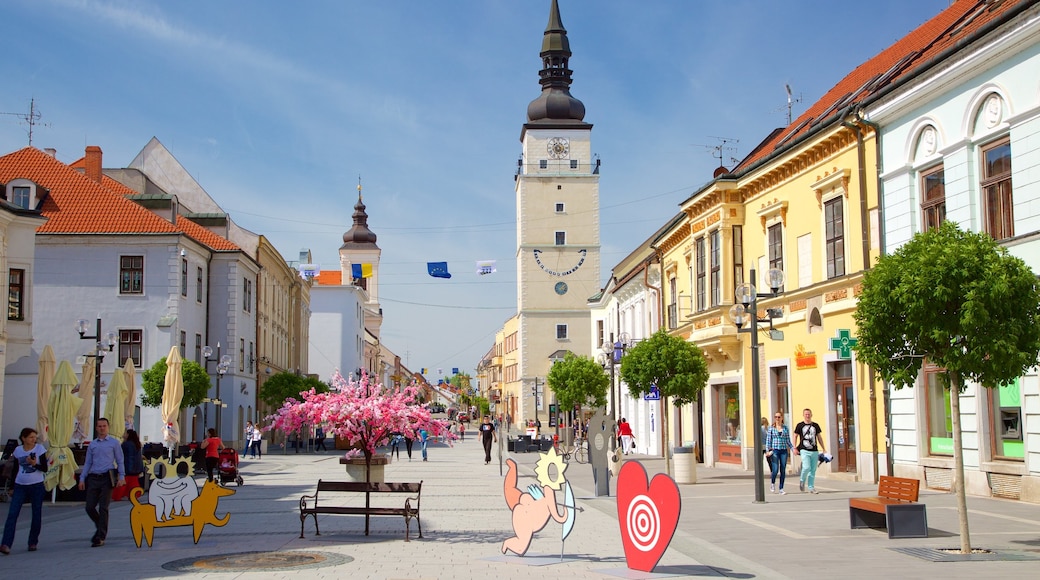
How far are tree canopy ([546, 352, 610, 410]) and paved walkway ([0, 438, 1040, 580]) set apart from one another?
2649 centimetres

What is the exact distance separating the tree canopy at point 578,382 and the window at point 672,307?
Result: 1036cm

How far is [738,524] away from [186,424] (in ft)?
108

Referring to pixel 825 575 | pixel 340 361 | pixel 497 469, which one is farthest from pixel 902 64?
pixel 340 361

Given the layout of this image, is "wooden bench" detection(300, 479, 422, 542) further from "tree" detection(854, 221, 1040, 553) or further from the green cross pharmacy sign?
the green cross pharmacy sign

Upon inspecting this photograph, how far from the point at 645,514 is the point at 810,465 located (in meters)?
10.3

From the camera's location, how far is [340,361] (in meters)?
86.0

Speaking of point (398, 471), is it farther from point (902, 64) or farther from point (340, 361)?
point (340, 361)

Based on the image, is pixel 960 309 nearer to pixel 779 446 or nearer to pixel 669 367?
pixel 779 446

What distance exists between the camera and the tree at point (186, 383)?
34.9m

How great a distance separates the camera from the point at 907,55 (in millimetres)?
23844

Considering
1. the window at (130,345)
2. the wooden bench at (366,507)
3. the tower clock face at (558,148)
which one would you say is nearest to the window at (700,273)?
the wooden bench at (366,507)

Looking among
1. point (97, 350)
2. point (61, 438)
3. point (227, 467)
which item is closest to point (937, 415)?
point (227, 467)

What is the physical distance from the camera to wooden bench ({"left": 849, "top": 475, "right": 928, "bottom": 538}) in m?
12.8

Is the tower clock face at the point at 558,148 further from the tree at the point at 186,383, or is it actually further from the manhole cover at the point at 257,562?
the manhole cover at the point at 257,562
